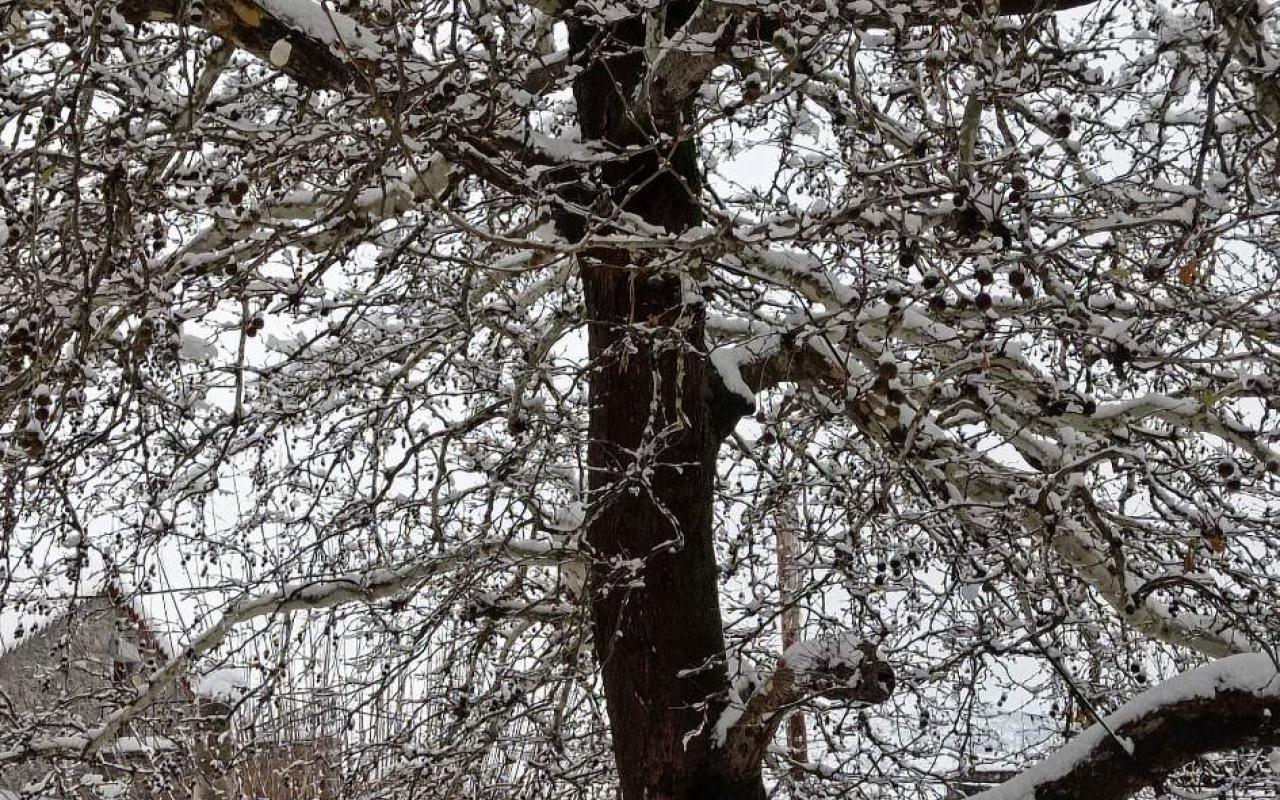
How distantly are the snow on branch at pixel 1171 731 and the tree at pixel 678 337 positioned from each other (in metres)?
0.01

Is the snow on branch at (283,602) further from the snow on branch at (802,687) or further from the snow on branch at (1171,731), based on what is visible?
→ the snow on branch at (1171,731)

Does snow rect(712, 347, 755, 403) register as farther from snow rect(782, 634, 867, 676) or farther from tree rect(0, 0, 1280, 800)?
snow rect(782, 634, 867, 676)

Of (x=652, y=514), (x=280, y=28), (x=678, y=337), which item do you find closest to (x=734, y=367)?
(x=652, y=514)

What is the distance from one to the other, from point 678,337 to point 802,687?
128 cm

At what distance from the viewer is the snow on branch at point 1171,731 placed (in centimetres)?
304

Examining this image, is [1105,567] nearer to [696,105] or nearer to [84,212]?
[696,105]

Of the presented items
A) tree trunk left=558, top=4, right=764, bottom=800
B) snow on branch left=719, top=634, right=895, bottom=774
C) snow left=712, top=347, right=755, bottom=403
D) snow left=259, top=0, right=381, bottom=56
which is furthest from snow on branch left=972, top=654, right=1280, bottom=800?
snow left=259, top=0, right=381, bottom=56

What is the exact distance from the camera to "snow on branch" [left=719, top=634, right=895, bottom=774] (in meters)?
3.55

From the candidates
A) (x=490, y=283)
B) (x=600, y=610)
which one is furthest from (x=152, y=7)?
(x=600, y=610)

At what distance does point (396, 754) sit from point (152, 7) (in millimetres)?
2997

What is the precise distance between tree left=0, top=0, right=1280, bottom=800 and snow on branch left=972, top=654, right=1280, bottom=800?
0.01 meters

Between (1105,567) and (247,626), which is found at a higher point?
(247,626)

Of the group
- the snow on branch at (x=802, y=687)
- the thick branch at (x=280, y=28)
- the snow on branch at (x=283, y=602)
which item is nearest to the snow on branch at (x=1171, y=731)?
the snow on branch at (x=802, y=687)

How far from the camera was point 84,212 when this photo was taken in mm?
3854
